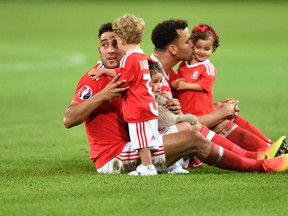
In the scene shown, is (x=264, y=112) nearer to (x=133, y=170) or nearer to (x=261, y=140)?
(x=261, y=140)

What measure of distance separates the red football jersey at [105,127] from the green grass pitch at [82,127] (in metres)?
0.26

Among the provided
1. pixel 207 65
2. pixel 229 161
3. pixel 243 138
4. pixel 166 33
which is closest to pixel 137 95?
pixel 229 161

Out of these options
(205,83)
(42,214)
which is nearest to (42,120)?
(205,83)

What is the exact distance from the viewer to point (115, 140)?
9.16m

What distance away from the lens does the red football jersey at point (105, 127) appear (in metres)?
9.12

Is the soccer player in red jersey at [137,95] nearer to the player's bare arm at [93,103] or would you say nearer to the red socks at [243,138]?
the player's bare arm at [93,103]

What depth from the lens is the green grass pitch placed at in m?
7.70

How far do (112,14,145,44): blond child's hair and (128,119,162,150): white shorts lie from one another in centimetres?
75

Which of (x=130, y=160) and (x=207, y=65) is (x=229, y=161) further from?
(x=207, y=65)

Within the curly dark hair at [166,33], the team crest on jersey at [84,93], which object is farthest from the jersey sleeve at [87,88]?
the curly dark hair at [166,33]

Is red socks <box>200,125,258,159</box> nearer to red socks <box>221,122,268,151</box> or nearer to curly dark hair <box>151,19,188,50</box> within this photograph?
red socks <box>221,122,268,151</box>

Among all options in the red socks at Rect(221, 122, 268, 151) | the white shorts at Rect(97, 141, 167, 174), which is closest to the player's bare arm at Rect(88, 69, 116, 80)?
the white shorts at Rect(97, 141, 167, 174)

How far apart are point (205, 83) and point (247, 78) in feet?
39.6

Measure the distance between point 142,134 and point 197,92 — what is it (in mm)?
1533
